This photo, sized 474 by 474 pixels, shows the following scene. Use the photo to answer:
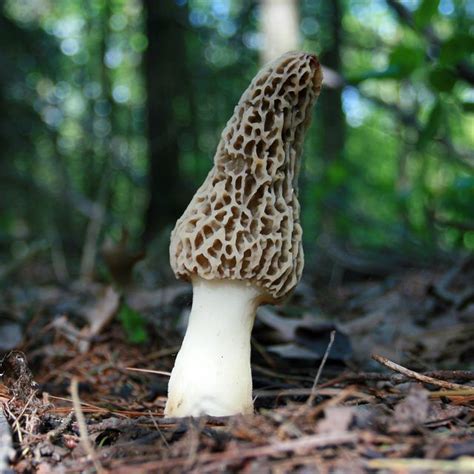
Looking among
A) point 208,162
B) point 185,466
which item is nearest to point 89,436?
point 185,466

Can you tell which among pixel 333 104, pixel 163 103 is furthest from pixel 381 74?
pixel 333 104

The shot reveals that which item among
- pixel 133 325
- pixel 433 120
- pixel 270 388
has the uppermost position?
pixel 433 120

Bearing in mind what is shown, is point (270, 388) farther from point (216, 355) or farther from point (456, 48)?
point (456, 48)

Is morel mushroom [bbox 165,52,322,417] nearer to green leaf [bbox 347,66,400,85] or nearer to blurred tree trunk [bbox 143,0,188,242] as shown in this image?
green leaf [bbox 347,66,400,85]

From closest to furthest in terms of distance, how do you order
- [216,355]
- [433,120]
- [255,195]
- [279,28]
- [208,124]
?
[216,355]
[255,195]
[433,120]
[279,28]
[208,124]

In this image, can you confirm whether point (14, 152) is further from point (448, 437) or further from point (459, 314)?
point (448, 437)

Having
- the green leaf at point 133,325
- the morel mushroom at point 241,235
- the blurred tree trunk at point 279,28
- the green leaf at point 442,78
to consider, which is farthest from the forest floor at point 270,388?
the blurred tree trunk at point 279,28
